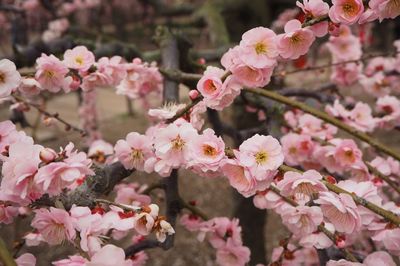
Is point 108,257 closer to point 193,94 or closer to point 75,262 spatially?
point 75,262

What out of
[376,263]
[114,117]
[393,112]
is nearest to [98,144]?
[376,263]

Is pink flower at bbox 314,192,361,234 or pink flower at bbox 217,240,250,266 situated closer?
pink flower at bbox 314,192,361,234

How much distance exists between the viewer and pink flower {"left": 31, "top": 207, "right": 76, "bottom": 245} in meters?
0.65

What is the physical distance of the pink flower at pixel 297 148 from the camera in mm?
1266

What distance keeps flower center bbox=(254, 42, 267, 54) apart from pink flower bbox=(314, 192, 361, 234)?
280 mm

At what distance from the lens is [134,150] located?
89 cm

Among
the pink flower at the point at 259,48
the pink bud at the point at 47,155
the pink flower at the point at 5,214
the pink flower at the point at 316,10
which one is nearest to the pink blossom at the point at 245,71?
the pink flower at the point at 259,48

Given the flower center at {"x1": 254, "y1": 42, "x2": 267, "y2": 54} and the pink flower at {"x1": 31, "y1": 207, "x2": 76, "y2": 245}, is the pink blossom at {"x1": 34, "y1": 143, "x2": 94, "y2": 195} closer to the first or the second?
the pink flower at {"x1": 31, "y1": 207, "x2": 76, "y2": 245}

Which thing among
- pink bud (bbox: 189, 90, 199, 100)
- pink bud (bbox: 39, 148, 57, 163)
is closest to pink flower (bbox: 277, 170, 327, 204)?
pink bud (bbox: 189, 90, 199, 100)

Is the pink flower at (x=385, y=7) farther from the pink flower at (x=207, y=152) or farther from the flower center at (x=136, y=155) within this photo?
the flower center at (x=136, y=155)

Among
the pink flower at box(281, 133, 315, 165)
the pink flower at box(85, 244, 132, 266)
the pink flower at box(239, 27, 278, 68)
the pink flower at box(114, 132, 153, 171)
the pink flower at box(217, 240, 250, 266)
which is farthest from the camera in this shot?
the pink flower at box(281, 133, 315, 165)

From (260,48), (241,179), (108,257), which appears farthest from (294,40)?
(108,257)

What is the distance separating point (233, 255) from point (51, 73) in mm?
645

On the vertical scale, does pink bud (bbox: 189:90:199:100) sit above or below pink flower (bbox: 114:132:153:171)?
above
